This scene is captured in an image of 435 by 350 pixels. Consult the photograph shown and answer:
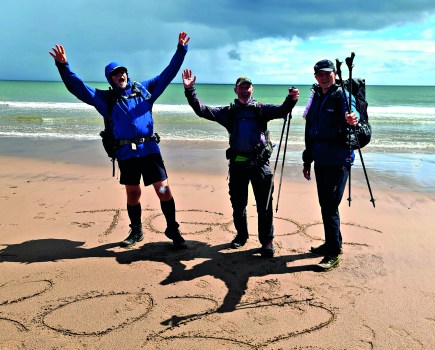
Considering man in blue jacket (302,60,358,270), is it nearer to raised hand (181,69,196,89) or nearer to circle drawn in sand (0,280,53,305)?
raised hand (181,69,196,89)

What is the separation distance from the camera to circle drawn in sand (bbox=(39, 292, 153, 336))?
3725mm

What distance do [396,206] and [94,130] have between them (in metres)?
15.2

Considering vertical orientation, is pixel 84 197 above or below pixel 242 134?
below

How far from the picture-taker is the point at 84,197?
7953 millimetres

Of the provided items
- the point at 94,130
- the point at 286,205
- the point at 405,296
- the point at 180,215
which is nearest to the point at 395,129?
the point at 94,130

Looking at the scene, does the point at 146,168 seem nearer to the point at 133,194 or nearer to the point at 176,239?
the point at 133,194

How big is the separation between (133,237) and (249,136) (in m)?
2.10

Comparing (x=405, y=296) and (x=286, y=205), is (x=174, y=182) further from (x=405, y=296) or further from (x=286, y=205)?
(x=405, y=296)

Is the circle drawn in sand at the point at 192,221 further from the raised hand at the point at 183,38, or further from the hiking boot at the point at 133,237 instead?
the raised hand at the point at 183,38

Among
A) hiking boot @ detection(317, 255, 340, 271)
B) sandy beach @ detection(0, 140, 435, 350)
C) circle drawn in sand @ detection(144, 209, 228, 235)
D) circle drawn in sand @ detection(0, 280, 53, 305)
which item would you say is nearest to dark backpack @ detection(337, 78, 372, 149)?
hiking boot @ detection(317, 255, 340, 271)

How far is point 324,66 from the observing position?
15.4 ft

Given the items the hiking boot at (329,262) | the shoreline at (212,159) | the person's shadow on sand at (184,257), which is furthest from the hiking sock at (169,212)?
the shoreline at (212,159)

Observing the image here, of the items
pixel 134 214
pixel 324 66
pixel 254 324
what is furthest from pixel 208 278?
pixel 324 66

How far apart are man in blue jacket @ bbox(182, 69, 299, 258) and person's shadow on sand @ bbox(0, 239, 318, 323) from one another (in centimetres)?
33
